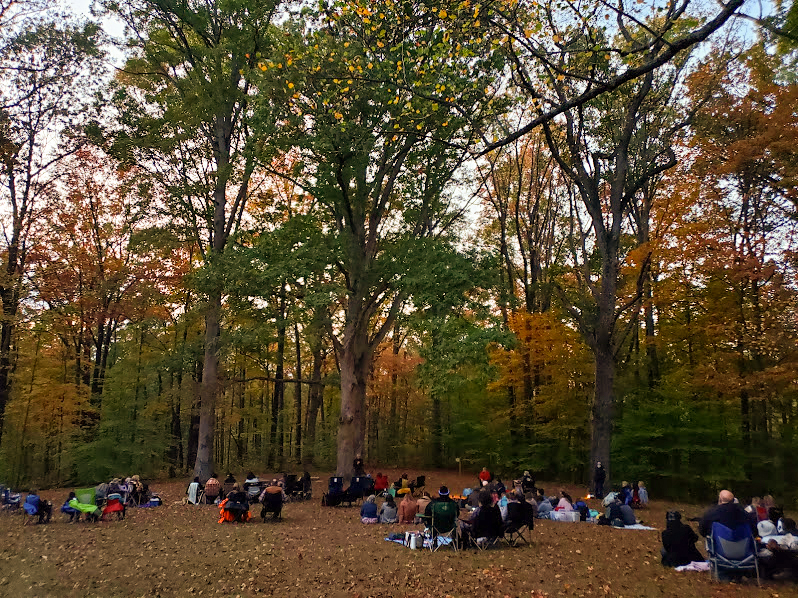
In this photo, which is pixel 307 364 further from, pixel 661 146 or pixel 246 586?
pixel 246 586

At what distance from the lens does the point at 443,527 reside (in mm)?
8297

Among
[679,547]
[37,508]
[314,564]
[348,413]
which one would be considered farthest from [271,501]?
[679,547]

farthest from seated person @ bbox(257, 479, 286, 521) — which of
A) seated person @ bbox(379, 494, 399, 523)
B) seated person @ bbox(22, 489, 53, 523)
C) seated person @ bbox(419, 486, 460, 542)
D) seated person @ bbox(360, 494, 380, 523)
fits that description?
seated person @ bbox(22, 489, 53, 523)

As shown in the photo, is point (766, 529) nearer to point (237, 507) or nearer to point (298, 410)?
point (237, 507)

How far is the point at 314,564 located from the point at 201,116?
14.2 meters

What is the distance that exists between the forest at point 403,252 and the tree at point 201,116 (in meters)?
0.10

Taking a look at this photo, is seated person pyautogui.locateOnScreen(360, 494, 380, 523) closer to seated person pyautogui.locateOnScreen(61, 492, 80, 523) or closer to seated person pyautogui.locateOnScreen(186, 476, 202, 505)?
seated person pyautogui.locateOnScreen(186, 476, 202, 505)

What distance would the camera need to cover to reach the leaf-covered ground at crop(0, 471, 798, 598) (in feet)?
19.6

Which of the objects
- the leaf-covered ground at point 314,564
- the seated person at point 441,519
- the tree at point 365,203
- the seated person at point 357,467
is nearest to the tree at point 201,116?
the tree at point 365,203

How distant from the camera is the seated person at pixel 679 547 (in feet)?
22.8

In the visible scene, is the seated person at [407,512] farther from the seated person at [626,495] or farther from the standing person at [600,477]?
the standing person at [600,477]

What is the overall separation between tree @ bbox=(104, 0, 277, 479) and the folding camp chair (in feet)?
32.6

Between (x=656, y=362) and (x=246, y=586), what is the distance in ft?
56.8

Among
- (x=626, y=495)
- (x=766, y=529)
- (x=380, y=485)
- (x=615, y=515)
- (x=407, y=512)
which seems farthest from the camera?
(x=380, y=485)
